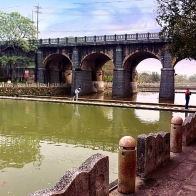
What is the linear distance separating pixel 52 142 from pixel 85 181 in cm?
626

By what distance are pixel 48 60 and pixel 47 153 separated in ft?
109

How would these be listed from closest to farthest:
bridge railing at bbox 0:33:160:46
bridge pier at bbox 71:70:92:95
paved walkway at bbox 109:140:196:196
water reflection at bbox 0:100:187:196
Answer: paved walkway at bbox 109:140:196:196 → water reflection at bbox 0:100:187:196 → bridge railing at bbox 0:33:160:46 → bridge pier at bbox 71:70:92:95

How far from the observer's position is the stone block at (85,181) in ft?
8.68

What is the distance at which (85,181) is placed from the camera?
299cm

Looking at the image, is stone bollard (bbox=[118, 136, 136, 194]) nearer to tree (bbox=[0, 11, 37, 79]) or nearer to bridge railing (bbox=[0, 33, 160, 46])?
bridge railing (bbox=[0, 33, 160, 46])

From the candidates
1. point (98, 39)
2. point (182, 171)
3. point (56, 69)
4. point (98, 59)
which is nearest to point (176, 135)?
point (182, 171)

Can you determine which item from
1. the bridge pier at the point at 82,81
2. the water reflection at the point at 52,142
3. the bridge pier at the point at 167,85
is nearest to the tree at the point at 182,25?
the water reflection at the point at 52,142

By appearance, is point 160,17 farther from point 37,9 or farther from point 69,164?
point 37,9

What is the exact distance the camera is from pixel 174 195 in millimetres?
3828

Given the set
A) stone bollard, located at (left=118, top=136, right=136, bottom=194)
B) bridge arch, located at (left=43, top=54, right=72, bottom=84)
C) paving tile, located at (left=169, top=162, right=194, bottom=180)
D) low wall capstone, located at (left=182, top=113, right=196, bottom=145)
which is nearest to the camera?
stone bollard, located at (left=118, top=136, right=136, bottom=194)

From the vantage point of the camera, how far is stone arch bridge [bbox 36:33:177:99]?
3168 centimetres

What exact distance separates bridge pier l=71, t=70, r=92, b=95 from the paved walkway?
103 ft

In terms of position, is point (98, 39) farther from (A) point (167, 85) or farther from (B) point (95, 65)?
(A) point (167, 85)

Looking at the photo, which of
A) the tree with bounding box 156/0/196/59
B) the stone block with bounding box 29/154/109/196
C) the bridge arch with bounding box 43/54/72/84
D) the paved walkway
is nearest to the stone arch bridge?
the bridge arch with bounding box 43/54/72/84
